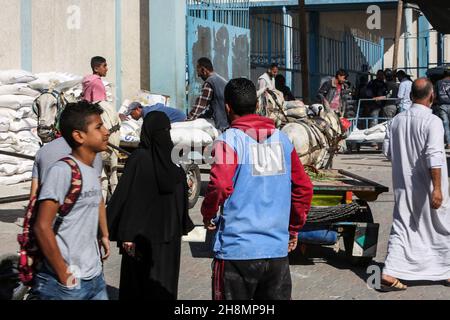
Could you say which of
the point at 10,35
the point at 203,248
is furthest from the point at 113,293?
the point at 10,35

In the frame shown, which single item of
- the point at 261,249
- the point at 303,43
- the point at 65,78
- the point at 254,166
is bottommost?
the point at 261,249

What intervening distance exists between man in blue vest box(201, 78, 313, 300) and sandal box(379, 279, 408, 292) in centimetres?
287

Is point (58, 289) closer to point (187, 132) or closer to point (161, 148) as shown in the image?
point (161, 148)

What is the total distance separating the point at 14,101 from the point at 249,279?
10.5 meters

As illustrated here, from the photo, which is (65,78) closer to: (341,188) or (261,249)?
(341,188)

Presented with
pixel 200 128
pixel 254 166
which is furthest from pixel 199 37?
pixel 254 166

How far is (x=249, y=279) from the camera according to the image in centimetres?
505

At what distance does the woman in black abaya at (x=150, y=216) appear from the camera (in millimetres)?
6211

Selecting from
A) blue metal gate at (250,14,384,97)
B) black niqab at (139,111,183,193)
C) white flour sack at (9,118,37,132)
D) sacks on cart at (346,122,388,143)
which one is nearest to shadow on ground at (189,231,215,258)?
black niqab at (139,111,183,193)

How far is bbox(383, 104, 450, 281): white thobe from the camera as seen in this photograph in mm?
7629

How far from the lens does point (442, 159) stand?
747 cm

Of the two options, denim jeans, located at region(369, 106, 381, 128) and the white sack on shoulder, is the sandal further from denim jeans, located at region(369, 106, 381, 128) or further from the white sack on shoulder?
denim jeans, located at region(369, 106, 381, 128)

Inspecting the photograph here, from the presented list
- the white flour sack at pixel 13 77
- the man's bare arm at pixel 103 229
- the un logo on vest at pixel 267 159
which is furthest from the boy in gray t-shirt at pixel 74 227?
the white flour sack at pixel 13 77

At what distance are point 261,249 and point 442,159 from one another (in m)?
2.93
